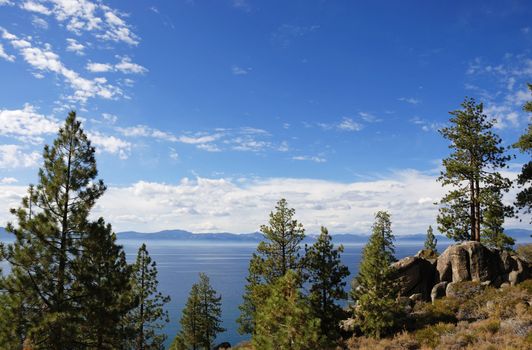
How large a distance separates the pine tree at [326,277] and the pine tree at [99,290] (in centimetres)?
1328

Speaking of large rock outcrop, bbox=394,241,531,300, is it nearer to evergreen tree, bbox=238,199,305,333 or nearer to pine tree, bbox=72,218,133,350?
evergreen tree, bbox=238,199,305,333

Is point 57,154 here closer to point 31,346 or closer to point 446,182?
point 31,346

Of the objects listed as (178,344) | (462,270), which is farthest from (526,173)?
(178,344)

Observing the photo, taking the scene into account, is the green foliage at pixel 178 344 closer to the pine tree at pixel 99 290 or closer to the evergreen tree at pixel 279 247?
the evergreen tree at pixel 279 247

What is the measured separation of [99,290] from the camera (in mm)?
19000

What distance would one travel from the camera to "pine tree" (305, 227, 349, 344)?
2727 centimetres

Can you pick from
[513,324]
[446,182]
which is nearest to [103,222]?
[513,324]

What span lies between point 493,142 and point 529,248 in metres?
49.9

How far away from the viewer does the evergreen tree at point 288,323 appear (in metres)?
18.5

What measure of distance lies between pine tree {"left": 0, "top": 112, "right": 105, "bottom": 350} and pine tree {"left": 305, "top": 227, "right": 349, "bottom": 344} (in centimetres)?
1575

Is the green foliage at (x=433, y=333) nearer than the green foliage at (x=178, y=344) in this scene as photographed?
Yes

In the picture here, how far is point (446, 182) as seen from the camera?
108 feet

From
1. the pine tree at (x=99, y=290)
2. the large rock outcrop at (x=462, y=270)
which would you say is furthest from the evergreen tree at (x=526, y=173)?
the pine tree at (x=99, y=290)

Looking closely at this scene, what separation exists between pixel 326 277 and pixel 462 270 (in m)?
12.2
